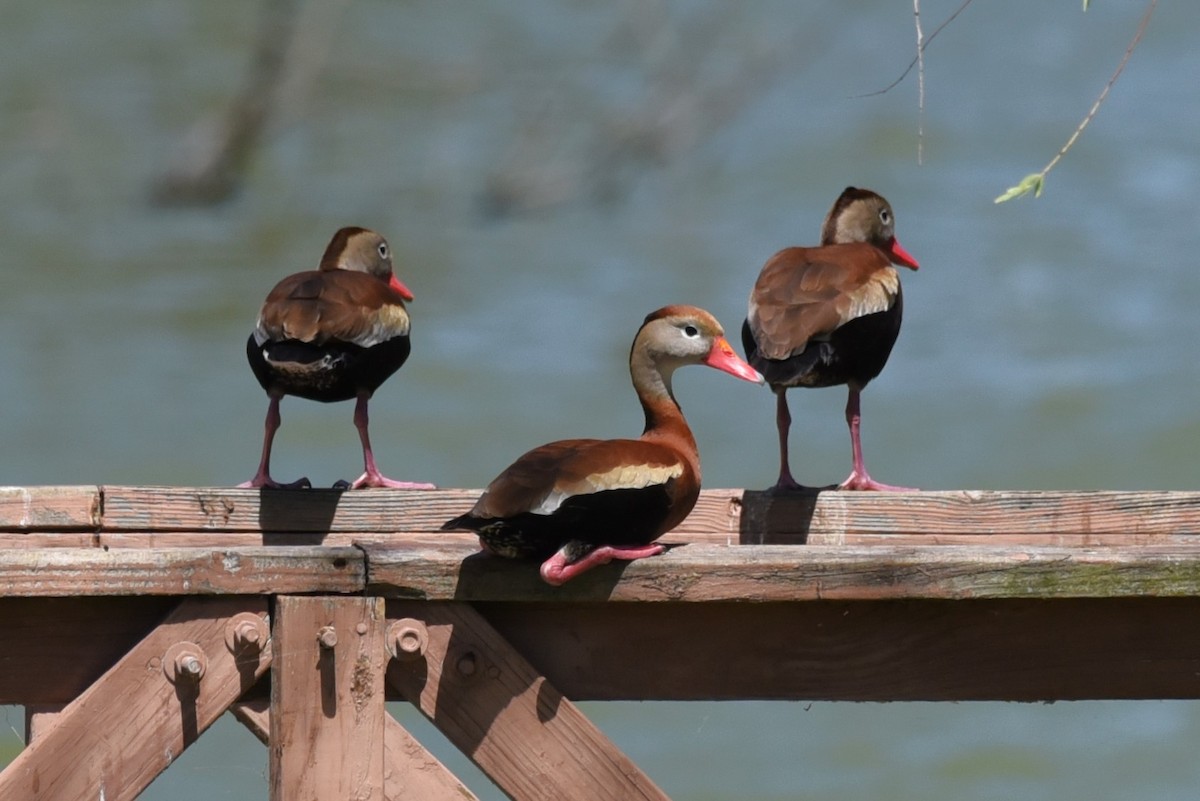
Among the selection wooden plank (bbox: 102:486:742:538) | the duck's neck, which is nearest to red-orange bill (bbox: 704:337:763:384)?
the duck's neck

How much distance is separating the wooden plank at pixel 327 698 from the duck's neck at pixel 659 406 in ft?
4.07

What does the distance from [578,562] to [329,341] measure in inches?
117

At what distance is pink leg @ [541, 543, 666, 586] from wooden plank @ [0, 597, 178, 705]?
0.60 meters

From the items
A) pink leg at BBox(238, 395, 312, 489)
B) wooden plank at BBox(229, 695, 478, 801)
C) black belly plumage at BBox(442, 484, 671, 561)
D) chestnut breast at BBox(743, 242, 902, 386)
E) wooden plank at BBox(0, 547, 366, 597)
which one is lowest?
wooden plank at BBox(229, 695, 478, 801)

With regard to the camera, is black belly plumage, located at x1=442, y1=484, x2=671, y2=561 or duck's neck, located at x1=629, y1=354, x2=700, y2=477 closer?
black belly plumage, located at x1=442, y1=484, x2=671, y2=561

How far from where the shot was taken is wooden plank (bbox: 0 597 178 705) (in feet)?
8.93

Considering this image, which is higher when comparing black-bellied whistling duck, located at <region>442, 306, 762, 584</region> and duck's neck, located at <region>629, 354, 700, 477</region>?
duck's neck, located at <region>629, 354, 700, 477</region>

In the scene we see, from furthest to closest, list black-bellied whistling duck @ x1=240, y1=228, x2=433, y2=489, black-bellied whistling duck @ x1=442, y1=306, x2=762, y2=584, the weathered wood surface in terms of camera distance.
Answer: black-bellied whistling duck @ x1=240, y1=228, x2=433, y2=489 < the weathered wood surface < black-bellied whistling duck @ x1=442, y1=306, x2=762, y2=584

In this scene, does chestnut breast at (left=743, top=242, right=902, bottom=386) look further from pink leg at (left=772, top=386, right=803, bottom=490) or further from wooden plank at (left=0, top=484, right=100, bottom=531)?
wooden plank at (left=0, top=484, right=100, bottom=531)

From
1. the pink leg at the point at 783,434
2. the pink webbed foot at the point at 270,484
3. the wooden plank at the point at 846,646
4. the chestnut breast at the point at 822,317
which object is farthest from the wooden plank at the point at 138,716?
the chestnut breast at the point at 822,317

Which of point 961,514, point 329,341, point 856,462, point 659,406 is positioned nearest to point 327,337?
point 329,341

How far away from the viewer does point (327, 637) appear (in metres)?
2.66

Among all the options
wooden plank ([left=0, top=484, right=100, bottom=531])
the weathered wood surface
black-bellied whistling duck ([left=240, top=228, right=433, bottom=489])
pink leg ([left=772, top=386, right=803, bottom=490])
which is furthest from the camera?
black-bellied whistling duck ([left=240, top=228, right=433, bottom=489])

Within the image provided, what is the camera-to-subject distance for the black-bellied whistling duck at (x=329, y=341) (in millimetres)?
5609
